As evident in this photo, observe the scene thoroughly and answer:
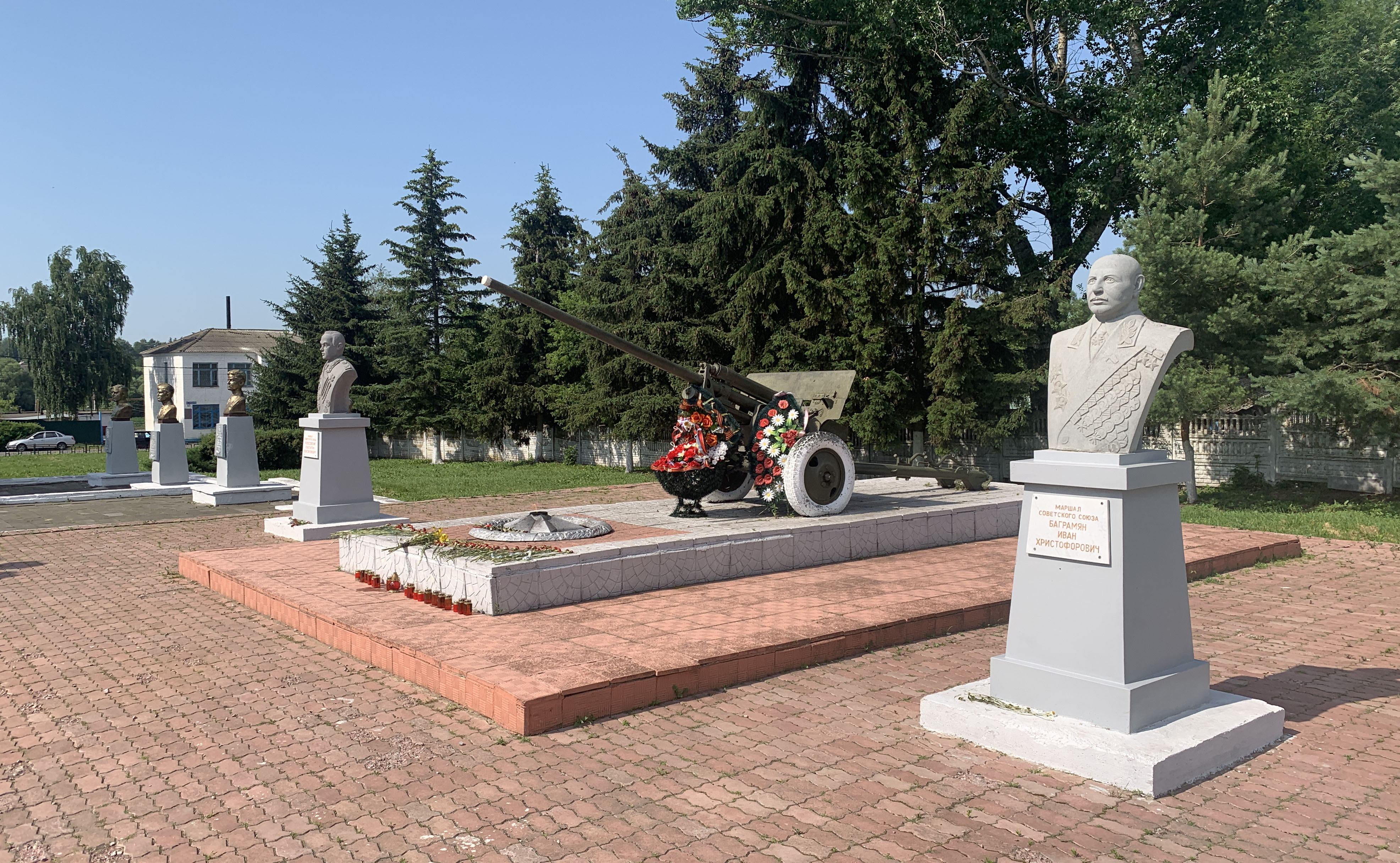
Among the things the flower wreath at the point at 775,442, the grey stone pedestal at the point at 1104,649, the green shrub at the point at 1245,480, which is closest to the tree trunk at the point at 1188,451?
the green shrub at the point at 1245,480

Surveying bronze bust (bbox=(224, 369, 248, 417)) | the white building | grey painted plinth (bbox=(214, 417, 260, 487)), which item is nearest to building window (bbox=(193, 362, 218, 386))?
the white building

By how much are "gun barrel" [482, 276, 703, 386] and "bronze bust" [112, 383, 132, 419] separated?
49.9 feet

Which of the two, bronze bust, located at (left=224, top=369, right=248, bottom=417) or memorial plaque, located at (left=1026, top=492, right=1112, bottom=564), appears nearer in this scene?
memorial plaque, located at (left=1026, top=492, right=1112, bottom=564)

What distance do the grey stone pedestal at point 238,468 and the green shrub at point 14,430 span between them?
32312 mm

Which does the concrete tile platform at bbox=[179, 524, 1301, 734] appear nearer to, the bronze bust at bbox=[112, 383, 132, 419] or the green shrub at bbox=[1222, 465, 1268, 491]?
the green shrub at bbox=[1222, 465, 1268, 491]

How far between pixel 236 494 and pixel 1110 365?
15959 mm

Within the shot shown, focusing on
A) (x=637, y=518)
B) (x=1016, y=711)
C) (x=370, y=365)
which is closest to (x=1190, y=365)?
(x=637, y=518)

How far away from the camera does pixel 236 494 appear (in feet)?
54.5

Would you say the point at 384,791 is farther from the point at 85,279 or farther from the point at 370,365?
the point at 85,279

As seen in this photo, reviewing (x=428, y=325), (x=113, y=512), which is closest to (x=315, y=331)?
(x=428, y=325)

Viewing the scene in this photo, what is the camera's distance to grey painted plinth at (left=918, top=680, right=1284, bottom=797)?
4.04 metres

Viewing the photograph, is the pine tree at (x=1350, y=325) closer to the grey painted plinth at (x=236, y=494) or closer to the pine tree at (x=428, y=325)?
the grey painted plinth at (x=236, y=494)

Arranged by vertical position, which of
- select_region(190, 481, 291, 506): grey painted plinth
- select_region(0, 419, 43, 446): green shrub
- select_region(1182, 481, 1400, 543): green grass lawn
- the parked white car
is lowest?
select_region(1182, 481, 1400, 543): green grass lawn

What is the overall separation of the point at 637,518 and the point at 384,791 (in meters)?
5.49
